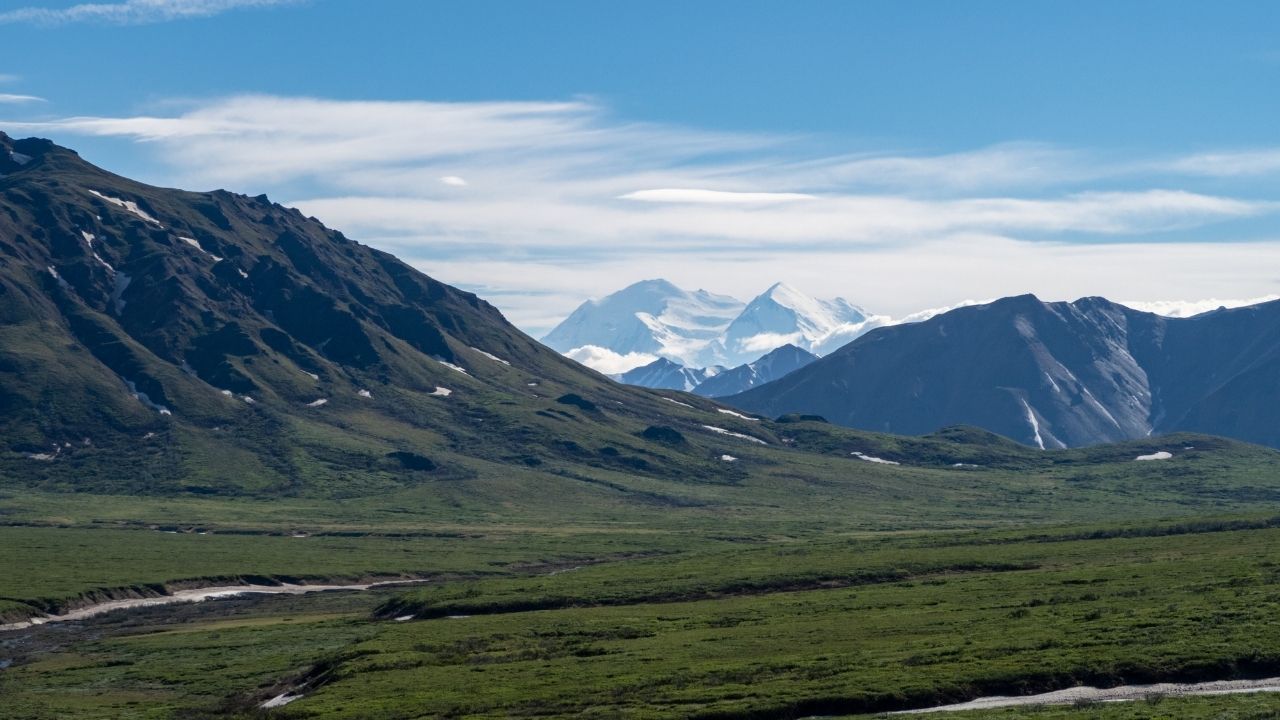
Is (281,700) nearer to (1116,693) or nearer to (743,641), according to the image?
(743,641)

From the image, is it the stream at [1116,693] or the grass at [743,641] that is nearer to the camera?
the stream at [1116,693]

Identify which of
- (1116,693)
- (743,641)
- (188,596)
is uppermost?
(1116,693)

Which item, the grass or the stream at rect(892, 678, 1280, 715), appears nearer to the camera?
the stream at rect(892, 678, 1280, 715)

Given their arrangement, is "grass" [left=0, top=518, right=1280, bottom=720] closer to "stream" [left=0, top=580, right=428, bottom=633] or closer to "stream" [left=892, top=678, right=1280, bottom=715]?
"stream" [left=892, top=678, right=1280, bottom=715]

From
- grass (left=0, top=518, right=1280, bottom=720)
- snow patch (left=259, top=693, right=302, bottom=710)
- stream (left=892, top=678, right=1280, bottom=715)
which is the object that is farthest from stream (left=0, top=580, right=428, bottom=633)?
stream (left=892, top=678, right=1280, bottom=715)

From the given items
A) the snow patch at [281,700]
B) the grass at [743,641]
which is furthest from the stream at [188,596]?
the snow patch at [281,700]

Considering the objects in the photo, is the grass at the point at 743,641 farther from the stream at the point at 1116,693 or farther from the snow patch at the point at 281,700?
the snow patch at the point at 281,700

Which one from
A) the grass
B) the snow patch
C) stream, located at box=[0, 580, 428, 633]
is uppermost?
the grass

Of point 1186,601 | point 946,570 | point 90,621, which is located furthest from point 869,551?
point 90,621

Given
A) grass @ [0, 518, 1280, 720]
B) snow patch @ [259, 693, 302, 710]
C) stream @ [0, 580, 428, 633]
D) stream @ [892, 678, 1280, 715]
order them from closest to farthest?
1. stream @ [892, 678, 1280, 715]
2. grass @ [0, 518, 1280, 720]
3. snow patch @ [259, 693, 302, 710]
4. stream @ [0, 580, 428, 633]

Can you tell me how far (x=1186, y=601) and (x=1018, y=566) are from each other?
152 ft

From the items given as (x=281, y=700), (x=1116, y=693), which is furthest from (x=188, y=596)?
(x=1116, y=693)

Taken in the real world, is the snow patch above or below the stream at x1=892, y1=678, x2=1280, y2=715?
below

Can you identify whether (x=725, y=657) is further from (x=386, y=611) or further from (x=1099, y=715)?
(x=386, y=611)
